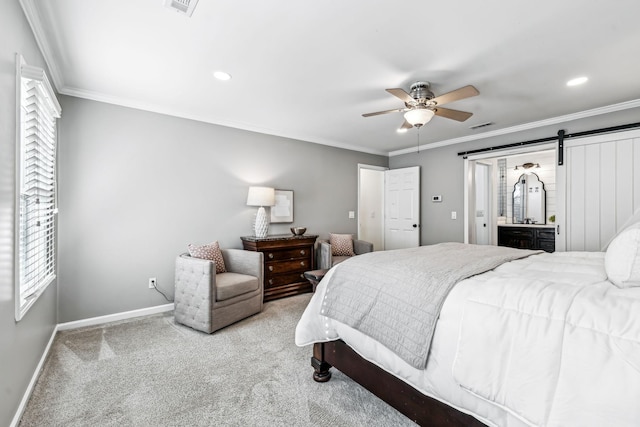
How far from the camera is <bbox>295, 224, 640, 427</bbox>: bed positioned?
3.01 ft

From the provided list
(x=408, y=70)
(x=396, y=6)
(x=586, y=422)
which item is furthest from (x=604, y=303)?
(x=408, y=70)

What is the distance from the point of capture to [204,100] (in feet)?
10.6

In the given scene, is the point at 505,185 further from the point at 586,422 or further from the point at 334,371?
the point at 586,422

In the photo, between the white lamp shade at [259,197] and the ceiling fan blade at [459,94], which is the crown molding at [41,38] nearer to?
the white lamp shade at [259,197]

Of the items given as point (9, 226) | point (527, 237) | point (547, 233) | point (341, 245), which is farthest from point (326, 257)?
point (547, 233)

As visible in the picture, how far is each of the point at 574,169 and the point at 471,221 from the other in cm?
146

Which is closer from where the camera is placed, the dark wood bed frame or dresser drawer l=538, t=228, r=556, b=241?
the dark wood bed frame

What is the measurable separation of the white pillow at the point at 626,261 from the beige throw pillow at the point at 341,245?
351 cm

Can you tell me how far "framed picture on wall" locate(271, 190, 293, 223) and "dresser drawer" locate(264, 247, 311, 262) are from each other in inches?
21.8

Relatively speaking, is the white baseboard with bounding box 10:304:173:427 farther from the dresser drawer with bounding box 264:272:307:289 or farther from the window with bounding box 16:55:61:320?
the dresser drawer with bounding box 264:272:307:289

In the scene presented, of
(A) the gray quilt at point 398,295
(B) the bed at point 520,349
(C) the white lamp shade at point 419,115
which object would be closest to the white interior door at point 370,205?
(C) the white lamp shade at point 419,115

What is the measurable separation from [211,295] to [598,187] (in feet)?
14.7

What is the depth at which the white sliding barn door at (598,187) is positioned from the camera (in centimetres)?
326

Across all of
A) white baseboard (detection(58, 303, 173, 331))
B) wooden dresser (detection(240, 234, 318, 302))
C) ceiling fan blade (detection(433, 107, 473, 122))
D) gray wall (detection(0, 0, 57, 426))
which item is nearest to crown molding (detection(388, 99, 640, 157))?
ceiling fan blade (detection(433, 107, 473, 122))
